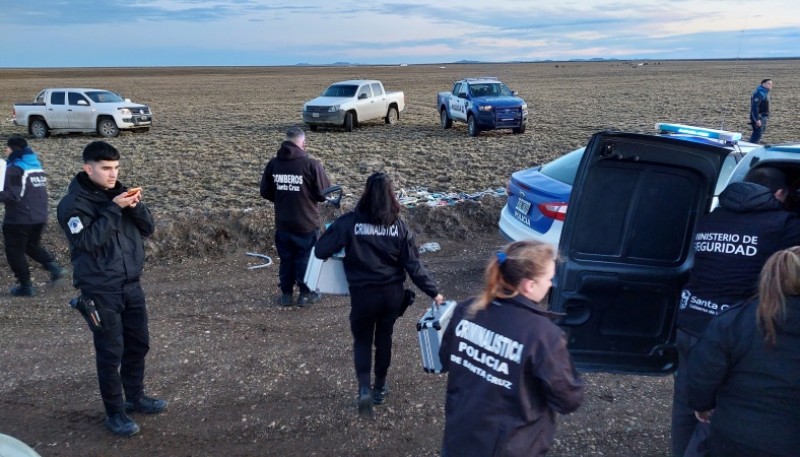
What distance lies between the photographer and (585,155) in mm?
4402

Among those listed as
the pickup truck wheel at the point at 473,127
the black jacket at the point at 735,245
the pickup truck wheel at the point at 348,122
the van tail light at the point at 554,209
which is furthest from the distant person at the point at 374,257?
the pickup truck wheel at the point at 348,122

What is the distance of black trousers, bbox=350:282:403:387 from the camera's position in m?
4.64

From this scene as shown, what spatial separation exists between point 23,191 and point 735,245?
6.75 metres

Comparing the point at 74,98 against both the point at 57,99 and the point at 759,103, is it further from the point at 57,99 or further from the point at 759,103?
the point at 759,103

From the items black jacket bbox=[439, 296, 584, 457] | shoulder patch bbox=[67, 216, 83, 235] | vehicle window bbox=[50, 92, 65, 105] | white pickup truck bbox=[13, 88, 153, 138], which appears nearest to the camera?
black jacket bbox=[439, 296, 584, 457]

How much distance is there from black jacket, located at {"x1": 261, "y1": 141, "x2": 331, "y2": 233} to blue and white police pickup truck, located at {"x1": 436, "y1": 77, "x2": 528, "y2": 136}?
1414cm

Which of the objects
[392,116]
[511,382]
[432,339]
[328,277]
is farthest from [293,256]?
[392,116]

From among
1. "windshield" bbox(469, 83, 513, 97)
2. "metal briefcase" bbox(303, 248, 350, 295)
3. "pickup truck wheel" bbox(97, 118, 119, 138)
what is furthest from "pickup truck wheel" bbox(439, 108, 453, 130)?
"metal briefcase" bbox(303, 248, 350, 295)

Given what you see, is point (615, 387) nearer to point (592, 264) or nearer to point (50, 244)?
point (592, 264)

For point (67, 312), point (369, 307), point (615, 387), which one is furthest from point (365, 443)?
point (67, 312)

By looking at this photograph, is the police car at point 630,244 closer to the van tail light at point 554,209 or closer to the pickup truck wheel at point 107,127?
the van tail light at point 554,209

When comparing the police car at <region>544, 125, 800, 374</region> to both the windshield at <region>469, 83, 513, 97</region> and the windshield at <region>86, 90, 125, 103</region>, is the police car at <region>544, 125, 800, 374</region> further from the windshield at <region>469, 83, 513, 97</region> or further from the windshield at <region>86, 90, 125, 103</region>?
the windshield at <region>86, 90, 125, 103</region>

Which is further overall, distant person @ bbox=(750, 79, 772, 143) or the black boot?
distant person @ bbox=(750, 79, 772, 143)

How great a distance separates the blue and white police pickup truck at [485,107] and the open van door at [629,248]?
16332 mm
